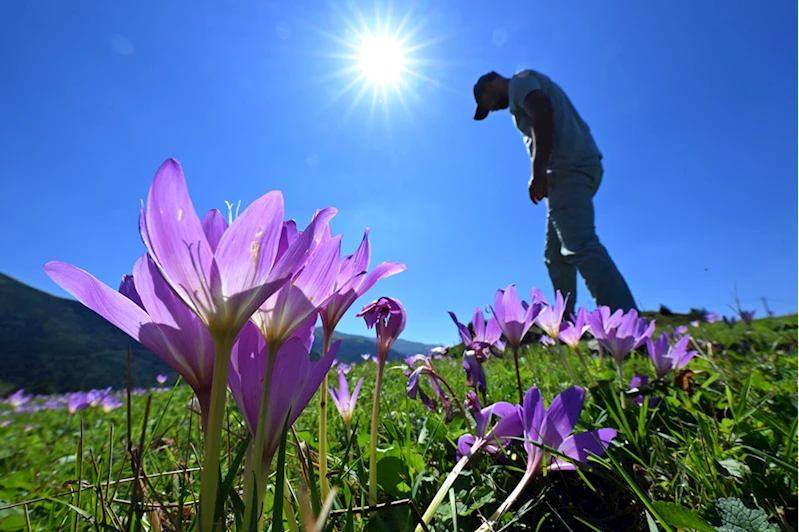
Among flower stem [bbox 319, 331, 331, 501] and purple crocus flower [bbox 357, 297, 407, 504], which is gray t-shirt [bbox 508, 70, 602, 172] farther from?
flower stem [bbox 319, 331, 331, 501]

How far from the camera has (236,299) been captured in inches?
19.1

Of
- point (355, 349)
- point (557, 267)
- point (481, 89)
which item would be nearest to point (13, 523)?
point (557, 267)

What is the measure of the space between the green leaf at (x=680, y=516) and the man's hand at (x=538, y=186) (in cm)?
627

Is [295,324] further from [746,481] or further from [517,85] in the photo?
[517,85]

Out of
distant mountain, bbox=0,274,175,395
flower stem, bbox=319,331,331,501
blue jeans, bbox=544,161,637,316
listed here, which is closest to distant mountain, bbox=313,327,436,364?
flower stem, bbox=319,331,331,501

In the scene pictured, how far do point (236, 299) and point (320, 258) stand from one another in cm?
12

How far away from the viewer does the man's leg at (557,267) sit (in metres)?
6.38

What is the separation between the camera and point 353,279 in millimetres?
646

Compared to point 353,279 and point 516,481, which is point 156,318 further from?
point 516,481

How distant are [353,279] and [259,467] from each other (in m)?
0.30

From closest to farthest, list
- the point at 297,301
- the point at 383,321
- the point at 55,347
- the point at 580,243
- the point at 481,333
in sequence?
the point at 297,301 → the point at 383,321 → the point at 481,333 → the point at 580,243 → the point at 55,347

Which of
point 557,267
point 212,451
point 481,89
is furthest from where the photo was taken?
point 481,89

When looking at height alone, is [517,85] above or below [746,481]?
above

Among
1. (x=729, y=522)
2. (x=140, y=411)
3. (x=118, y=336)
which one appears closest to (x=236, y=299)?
(x=729, y=522)
